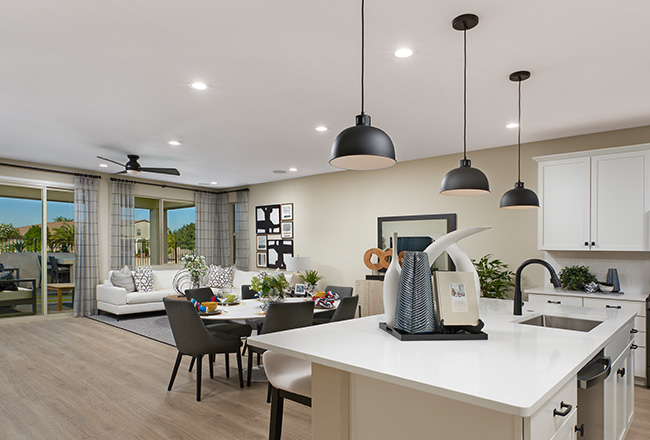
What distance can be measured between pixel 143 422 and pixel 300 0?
3.06 meters

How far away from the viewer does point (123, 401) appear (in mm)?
3490

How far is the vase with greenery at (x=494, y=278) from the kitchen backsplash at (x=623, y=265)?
677mm

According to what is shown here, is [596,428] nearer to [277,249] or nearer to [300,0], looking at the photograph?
[300,0]

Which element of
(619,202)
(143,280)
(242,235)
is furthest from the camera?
(242,235)

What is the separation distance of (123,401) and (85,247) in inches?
185

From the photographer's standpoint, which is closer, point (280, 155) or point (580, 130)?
point (580, 130)

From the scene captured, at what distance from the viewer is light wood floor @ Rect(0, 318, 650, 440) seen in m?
2.97

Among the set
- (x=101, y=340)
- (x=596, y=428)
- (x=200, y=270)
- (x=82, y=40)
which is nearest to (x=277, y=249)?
(x=200, y=270)

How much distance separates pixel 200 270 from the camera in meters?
6.15

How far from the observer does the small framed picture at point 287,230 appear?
854 cm

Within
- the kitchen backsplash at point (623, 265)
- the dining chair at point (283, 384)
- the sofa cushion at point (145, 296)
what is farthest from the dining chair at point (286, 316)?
the sofa cushion at point (145, 296)

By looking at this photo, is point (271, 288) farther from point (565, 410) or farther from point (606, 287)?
point (606, 287)

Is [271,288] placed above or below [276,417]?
above

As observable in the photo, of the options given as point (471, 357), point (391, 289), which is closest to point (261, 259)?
point (391, 289)
